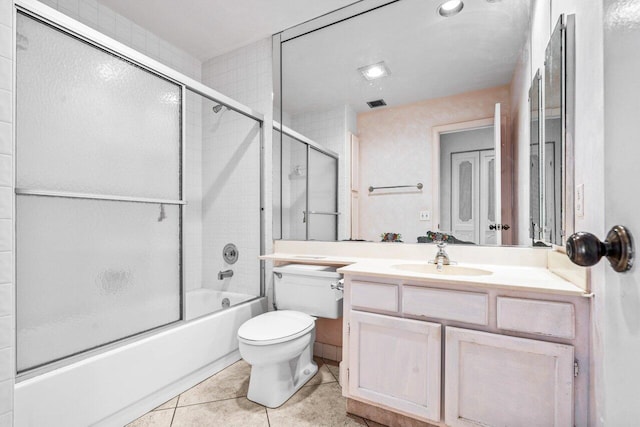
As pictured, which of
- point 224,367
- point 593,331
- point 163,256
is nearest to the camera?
point 593,331

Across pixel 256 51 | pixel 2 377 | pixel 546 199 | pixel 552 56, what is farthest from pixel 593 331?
pixel 256 51

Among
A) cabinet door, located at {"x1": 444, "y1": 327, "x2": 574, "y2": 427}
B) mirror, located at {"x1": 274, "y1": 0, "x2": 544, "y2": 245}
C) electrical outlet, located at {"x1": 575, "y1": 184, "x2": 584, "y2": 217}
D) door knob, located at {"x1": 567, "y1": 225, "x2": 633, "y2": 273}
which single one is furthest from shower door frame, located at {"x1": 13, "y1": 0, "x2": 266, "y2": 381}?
electrical outlet, located at {"x1": 575, "y1": 184, "x2": 584, "y2": 217}

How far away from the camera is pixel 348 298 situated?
1.51 meters

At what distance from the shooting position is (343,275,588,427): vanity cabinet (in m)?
1.09

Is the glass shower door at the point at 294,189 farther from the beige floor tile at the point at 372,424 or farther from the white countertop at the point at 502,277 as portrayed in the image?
the beige floor tile at the point at 372,424

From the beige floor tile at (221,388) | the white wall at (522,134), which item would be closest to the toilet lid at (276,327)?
the beige floor tile at (221,388)

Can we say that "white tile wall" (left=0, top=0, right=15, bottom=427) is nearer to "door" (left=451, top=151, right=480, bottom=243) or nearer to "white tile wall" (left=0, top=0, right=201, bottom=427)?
"white tile wall" (left=0, top=0, right=201, bottom=427)

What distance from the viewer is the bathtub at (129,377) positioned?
1.20 metres

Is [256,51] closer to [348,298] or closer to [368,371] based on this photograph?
[348,298]

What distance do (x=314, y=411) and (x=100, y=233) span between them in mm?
1430

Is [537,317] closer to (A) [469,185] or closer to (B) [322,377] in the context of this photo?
(A) [469,185]

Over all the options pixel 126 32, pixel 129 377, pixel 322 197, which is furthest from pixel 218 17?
pixel 129 377

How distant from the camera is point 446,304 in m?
1.29

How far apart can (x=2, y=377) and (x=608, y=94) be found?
188cm
